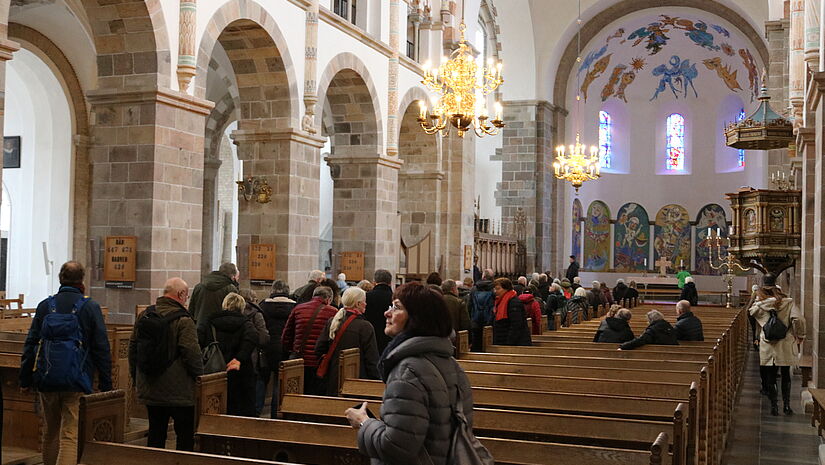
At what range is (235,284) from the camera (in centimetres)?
752

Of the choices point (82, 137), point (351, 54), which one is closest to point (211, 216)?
point (82, 137)

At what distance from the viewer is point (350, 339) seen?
6523mm

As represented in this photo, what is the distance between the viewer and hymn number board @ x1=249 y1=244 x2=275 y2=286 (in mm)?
13102

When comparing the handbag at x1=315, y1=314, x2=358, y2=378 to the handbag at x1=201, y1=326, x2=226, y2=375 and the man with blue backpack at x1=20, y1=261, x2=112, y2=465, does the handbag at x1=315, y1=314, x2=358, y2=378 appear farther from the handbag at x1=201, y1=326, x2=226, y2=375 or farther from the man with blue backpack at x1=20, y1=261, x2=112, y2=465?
the man with blue backpack at x1=20, y1=261, x2=112, y2=465

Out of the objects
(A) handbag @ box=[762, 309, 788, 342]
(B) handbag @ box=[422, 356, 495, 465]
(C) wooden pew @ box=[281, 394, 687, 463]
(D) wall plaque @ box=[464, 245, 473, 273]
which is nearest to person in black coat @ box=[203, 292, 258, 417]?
(C) wooden pew @ box=[281, 394, 687, 463]

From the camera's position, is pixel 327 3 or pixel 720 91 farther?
pixel 720 91

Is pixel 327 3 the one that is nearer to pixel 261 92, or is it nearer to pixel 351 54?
pixel 351 54

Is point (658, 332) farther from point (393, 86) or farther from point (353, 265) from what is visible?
point (393, 86)

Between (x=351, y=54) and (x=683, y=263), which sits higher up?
(x=351, y=54)

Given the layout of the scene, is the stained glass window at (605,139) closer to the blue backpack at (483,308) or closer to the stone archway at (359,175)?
the stone archway at (359,175)

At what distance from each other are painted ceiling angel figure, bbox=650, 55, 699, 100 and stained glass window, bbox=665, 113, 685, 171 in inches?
37.6

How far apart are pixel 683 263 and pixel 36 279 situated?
22038 millimetres

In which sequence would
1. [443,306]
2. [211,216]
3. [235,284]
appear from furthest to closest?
[211,216] < [235,284] < [443,306]

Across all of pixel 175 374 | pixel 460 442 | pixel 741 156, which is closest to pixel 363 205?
pixel 175 374
